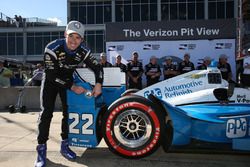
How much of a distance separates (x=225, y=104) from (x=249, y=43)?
6305 mm

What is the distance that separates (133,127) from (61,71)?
3.63ft

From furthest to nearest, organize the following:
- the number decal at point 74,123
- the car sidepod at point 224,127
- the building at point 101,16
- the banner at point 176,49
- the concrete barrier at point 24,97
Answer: the building at point 101,16, the banner at point 176,49, the concrete barrier at point 24,97, the number decal at point 74,123, the car sidepod at point 224,127

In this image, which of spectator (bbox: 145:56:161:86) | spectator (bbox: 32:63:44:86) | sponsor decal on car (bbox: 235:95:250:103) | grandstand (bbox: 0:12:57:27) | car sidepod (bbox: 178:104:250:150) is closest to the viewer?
car sidepod (bbox: 178:104:250:150)

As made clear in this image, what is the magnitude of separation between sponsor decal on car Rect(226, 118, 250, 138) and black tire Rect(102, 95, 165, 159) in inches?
29.5

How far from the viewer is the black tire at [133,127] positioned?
4840 millimetres

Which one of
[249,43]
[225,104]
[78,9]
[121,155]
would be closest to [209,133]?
[225,104]

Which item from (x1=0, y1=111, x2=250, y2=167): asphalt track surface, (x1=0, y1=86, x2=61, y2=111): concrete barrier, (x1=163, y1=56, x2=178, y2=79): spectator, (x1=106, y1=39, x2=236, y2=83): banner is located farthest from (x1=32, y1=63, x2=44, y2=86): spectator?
(x1=0, y1=111, x2=250, y2=167): asphalt track surface

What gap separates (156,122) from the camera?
4840 mm

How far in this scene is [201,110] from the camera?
5.04 meters

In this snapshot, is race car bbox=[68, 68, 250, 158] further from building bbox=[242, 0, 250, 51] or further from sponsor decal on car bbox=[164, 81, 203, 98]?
building bbox=[242, 0, 250, 51]

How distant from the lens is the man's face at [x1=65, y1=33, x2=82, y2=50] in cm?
493

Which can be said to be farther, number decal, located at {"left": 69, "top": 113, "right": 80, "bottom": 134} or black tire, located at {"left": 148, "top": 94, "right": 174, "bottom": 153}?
number decal, located at {"left": 69, "top": 113, "right": 80, "bottom": 134}

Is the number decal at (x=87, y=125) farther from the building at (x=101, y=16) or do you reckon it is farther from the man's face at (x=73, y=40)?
the building at (x=101, y=16)

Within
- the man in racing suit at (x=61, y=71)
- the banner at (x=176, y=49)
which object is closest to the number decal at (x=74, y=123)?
the man in racing suit at (x=61, y=71)
